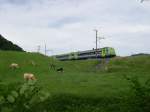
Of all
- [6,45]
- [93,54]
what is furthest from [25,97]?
[93,54]

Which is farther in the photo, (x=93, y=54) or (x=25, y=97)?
(x=93, y=54)

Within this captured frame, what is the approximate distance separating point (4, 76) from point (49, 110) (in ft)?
38.1

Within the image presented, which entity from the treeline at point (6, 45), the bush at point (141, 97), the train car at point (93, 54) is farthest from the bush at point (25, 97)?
A: the train car at point (93, 54)

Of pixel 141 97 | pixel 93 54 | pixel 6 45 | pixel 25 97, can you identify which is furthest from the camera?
pixel 93 54

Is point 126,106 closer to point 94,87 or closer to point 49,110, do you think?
point 49,110

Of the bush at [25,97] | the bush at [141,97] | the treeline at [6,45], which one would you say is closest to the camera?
the bush at [25,97]

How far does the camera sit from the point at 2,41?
190ft

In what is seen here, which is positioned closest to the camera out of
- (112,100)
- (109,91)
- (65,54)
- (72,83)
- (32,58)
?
(112,100)

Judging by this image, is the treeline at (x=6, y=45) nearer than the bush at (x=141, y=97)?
No

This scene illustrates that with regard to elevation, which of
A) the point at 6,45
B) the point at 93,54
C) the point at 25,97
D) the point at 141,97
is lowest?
the point at 141,97

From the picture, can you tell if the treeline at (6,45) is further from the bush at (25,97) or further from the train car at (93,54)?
the bush at (25,97)

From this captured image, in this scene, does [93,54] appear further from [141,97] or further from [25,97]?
[25,97]

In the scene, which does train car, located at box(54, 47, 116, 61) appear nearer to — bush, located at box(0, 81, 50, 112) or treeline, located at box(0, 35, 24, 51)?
treeline, located at box(0, 35, 24, 51)

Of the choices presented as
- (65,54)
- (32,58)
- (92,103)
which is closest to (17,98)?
(92,103)
